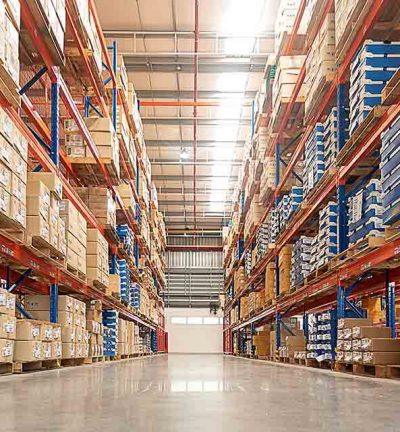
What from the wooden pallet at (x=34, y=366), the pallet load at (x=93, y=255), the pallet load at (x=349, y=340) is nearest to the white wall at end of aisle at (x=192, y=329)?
the pallet load at (x=93, y=255)

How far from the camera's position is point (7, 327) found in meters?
5.43

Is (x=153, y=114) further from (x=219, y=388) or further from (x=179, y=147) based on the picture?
(x=219, y=388)

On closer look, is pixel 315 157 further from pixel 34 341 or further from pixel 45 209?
pixel 34 341

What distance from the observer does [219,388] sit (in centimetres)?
407

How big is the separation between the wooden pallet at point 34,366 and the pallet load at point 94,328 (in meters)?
1.89

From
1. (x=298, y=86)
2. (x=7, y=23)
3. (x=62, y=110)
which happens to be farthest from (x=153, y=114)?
(x=7, y=23)

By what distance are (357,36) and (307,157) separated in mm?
2542

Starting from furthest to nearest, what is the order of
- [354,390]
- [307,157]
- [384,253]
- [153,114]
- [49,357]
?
[153,114] < [307,157] < [49,357] < [384,253] < [354,390]

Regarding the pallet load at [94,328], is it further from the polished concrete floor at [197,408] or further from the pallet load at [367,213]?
the polished concrete floor at [197,408]

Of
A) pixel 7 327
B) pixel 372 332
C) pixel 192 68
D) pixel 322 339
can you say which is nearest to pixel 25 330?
pixel 7 327

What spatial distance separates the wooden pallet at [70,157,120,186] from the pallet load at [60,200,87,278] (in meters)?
1.03

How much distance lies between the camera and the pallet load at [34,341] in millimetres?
5977

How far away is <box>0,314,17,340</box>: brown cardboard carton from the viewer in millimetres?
5305

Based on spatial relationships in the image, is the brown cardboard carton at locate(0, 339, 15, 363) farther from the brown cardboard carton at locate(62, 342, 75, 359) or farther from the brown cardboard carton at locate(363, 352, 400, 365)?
the brown cardboard carton at locate(363, 352, 400, 365)
